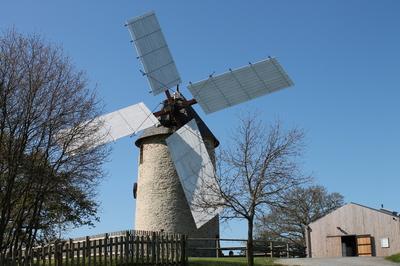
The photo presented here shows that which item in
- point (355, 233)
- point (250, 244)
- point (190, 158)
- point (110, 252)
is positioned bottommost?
point (110, 252)

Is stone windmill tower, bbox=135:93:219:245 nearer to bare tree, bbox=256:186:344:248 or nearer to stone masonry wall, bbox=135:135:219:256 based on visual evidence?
stone masonry wall, bbox=135:135:219:256

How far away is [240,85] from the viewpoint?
2600 centimetres

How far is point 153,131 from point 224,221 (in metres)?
10.0

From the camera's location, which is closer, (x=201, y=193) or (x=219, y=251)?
(x=201, y=193)

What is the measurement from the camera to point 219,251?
90.8 ft

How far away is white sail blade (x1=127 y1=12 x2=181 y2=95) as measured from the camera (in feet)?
86.8

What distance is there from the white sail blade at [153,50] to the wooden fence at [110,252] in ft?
32.6

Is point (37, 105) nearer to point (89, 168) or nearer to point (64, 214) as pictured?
point (89, 168)

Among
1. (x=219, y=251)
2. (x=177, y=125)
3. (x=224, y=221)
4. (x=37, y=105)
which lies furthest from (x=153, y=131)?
(x=37, y=105)

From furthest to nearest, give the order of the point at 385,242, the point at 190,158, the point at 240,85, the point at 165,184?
the point at 385,242, the point at 165,184, the point at 190,158, the point at 240,85

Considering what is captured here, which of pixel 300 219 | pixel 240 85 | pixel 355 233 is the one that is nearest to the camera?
pixel 240 85

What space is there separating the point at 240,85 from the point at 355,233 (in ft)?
42.1

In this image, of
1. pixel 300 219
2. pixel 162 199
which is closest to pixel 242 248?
pixel 162 199

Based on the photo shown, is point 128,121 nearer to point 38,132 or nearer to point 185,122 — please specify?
point 185,122
